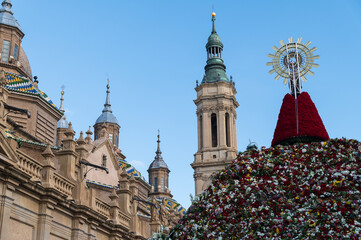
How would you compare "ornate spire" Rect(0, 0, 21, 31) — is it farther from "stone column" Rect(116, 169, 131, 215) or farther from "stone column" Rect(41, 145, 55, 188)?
"stone column" Rect(41, 145, 55, 188)

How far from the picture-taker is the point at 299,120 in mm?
15789

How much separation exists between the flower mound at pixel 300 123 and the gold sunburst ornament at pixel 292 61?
4.67ft

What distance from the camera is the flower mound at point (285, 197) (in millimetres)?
11305

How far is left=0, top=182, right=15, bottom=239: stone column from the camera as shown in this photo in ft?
56.8

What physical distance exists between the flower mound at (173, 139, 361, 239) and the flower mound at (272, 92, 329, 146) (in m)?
1.53

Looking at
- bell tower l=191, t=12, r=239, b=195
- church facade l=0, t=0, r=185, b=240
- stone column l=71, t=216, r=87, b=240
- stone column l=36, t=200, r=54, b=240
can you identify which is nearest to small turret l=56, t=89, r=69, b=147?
church facade l=0, t=0, r=185, b=240

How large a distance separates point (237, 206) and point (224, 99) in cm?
5349

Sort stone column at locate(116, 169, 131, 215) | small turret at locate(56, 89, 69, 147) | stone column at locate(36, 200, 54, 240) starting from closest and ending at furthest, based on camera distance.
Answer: stone column at locate(36, 200, 54, 240) → stone column at locate(116, 169, 131, 215) → small turret at locate(56, 89, 69, 147)

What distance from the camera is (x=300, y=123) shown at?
51.6ft

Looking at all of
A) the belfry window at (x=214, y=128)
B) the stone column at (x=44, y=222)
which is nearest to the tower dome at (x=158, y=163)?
the belfry window at (x=214, y=128)

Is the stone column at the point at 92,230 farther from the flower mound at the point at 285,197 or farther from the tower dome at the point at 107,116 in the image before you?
the tower dome at the point at 107,116

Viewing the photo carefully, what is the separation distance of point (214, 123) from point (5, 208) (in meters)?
49.7

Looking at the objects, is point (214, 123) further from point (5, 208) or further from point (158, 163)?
point (5, 208)

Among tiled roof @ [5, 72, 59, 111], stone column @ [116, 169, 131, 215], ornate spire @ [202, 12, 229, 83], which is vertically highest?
ornate spire @ [202, 12, 229, 83]
